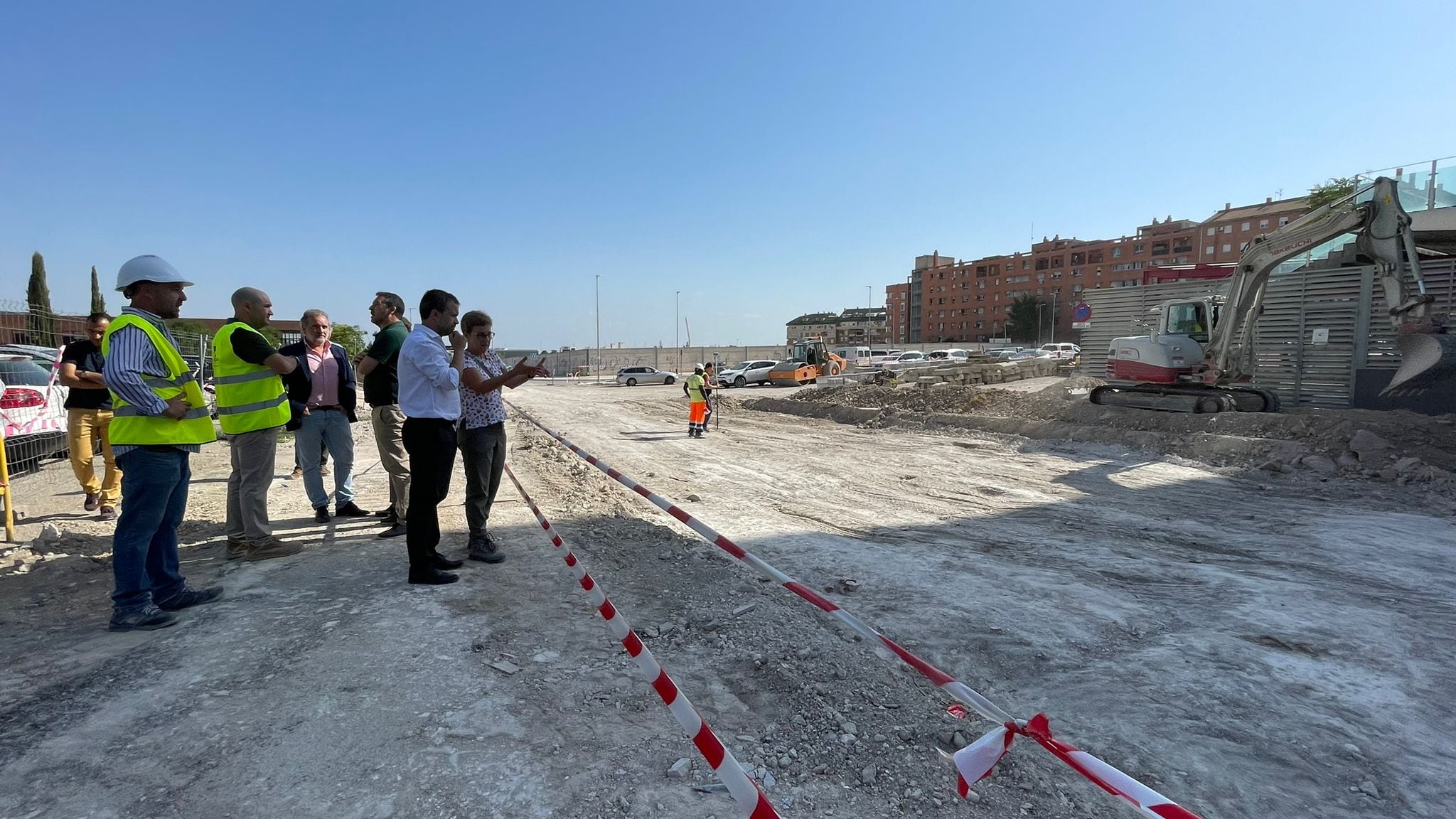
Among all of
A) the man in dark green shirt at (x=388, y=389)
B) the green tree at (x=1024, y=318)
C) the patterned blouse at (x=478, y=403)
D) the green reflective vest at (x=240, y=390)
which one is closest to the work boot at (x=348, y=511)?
the man in dark green shirt at (x=388, y=389)

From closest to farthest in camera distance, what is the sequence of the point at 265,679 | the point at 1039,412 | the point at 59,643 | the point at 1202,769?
the point at 1202,769
the point at 265,679
the point at 59,643
the point at 1039,412

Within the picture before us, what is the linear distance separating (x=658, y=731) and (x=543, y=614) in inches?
57.6

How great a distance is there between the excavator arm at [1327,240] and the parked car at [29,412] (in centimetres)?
1858

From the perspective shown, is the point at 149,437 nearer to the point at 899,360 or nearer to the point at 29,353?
the point at 29,353

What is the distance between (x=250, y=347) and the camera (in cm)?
479

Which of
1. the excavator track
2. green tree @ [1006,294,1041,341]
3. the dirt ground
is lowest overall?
the dirt ground

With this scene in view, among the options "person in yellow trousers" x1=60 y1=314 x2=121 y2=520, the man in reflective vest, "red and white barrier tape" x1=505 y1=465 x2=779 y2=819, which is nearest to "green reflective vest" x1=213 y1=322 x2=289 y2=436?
the man in reflective vest

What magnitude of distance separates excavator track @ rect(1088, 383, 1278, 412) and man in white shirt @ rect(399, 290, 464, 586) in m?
14.6

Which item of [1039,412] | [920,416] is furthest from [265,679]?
[1039,412]

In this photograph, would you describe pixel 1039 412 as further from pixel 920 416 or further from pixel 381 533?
pixel 381 533

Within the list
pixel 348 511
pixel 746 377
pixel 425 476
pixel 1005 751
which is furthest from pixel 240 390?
pixel 746 377

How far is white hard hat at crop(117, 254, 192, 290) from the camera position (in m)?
3.88

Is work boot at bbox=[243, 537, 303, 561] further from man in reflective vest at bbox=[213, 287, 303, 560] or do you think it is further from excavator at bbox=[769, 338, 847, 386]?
excavator at bbox=[769, 338, 847, 386]

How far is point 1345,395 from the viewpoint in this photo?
1434 centimetres
